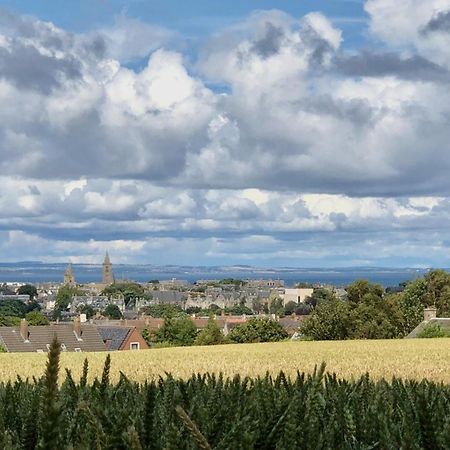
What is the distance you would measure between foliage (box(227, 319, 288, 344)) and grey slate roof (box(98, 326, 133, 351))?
13.8 meters

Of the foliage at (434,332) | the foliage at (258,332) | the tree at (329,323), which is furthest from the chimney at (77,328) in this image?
the foliage at (434,332)

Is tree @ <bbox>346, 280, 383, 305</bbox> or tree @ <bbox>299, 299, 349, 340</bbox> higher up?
tree @ <bbox>346, 280, 383, 305</bbox>

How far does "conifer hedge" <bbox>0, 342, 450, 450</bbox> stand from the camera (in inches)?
90.8

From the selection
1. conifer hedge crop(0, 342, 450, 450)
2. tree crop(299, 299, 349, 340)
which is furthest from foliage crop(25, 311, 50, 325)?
conifer hedge crop(0, 342, 450, 450)

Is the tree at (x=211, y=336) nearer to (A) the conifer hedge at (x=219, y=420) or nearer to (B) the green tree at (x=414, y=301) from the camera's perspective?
(B) the green tree at (x=414, y=301)

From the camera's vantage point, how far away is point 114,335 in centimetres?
8744

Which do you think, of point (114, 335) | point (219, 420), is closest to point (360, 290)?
point (114, 335)

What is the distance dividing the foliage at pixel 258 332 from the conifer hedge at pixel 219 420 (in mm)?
70838

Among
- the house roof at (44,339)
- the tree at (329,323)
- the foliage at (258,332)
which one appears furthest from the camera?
the foliage at (258,332)

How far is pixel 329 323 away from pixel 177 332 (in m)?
30.4

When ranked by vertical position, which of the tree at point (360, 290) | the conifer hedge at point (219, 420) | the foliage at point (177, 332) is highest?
the tree at point (360, 290)

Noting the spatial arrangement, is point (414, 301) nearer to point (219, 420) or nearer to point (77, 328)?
point (77, 328)

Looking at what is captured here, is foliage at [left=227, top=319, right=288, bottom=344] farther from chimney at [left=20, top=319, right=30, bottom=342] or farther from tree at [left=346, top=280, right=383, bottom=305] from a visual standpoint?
chimney at [left=20, top=319, right=30, bottom=342]

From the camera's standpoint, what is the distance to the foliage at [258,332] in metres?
74.7
